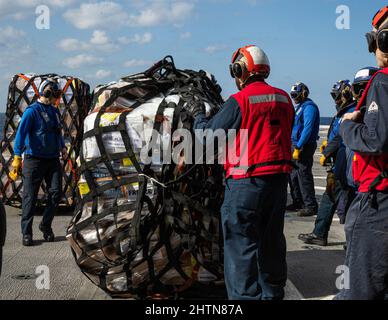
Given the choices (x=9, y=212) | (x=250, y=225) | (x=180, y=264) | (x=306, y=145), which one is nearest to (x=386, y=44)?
(x=250, y=225)

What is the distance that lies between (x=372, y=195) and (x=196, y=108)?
1772mm

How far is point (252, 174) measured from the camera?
415cm

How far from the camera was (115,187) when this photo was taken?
458cm

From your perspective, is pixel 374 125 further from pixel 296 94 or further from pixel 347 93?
pixel 296 94

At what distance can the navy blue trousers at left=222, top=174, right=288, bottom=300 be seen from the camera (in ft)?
13.6

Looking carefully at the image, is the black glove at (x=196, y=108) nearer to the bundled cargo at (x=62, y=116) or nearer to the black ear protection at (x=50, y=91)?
the black ear protection at (x=50, y=91)

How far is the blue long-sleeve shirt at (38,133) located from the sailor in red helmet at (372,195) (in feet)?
15.8

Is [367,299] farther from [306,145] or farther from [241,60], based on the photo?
[306,145]

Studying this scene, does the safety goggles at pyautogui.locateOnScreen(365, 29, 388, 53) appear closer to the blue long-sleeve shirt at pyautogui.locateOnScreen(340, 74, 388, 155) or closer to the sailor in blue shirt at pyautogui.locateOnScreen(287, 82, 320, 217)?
the blue long-sleeve shirt at pyautogui.locateOnScreen(340, 74, 388, 155)

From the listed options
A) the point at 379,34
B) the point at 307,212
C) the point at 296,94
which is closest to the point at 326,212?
the point at 307,212

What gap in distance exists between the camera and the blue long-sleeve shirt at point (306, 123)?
903cm

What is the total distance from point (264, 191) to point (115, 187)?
4.16 feet

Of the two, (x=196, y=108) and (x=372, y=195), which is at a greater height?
(x=196, y=108)

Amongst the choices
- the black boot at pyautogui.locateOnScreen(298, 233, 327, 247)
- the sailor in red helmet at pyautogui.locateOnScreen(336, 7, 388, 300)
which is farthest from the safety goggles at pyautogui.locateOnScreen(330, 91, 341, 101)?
the sailor in red helmet at pyautogui.locateOnScreen(336, 7, 388, 300)
